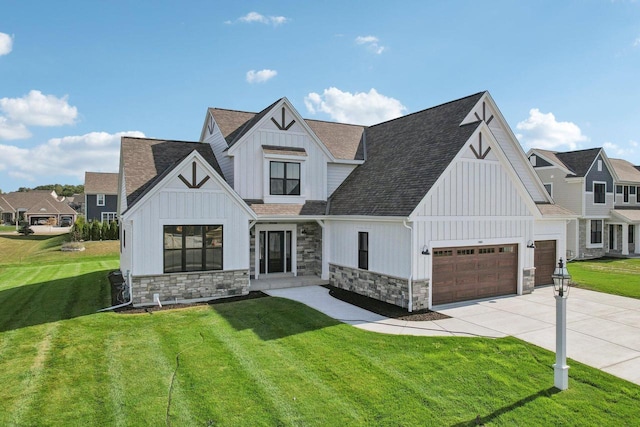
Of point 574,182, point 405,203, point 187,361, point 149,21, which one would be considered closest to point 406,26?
point 405,203

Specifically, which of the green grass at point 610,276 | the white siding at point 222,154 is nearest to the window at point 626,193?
the green grass at point 610,276

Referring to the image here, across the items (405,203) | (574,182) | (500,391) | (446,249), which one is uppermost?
(574,182)

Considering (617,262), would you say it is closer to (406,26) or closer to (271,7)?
(406,26)

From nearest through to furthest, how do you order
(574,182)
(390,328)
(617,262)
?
(390,328) → (617,262) → (574,182)

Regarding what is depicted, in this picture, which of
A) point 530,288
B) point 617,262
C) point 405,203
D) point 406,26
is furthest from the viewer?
point 617,262

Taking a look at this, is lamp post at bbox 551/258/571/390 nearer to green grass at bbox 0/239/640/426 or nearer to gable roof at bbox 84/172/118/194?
green grass at bbox 0/239/640/426

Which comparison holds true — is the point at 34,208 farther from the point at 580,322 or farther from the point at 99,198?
the point at 580,322

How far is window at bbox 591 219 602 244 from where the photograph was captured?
1172 inches

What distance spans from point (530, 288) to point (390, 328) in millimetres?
7726

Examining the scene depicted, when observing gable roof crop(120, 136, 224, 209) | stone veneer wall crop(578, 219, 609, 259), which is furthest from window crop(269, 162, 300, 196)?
stone veneer wall crop(578, 219, 609, 259)

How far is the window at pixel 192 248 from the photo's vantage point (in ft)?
43.5

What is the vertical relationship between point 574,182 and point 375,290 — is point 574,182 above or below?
above

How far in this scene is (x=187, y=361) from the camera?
8383mm

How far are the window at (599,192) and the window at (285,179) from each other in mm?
24119
